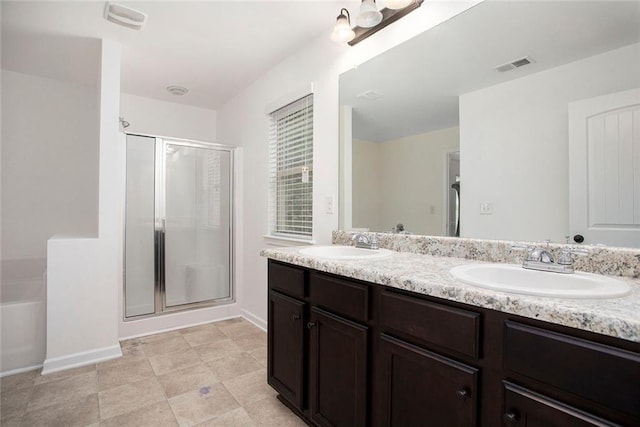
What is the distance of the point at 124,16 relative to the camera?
84.7 inches

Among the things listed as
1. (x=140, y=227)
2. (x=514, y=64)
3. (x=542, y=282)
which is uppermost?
(x=514, y=64)

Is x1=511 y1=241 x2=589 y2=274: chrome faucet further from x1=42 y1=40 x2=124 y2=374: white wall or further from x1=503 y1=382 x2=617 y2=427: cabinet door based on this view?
x1=42 y1=40 x2=124 y2=374: white wall

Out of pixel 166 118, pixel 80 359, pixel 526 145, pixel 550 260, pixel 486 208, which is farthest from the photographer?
pixel 166 118

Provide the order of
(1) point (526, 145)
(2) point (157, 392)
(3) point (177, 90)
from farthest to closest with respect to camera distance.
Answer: (3) point (177, 90) < (2) point (157, 392) < (1) point (526, 145)

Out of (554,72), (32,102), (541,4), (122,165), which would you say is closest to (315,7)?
(541,4)

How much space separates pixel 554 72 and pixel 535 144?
0.28 metres

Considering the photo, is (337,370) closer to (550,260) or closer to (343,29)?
(550,260)

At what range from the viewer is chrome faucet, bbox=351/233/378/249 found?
1.88 meters

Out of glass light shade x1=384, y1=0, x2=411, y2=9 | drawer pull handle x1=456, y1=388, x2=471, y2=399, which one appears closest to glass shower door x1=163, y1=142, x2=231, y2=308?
glass light shade x1=384, y1=0, x2=411, y2=9

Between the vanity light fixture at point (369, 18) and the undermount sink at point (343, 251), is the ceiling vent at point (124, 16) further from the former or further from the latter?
the undermount sink at point (343, 251)

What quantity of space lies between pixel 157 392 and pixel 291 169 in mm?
1829

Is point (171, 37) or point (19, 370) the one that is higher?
point (171, 37)

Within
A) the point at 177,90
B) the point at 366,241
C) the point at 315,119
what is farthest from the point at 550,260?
the point at 177,90

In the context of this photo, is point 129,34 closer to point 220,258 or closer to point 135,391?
point 220,258
